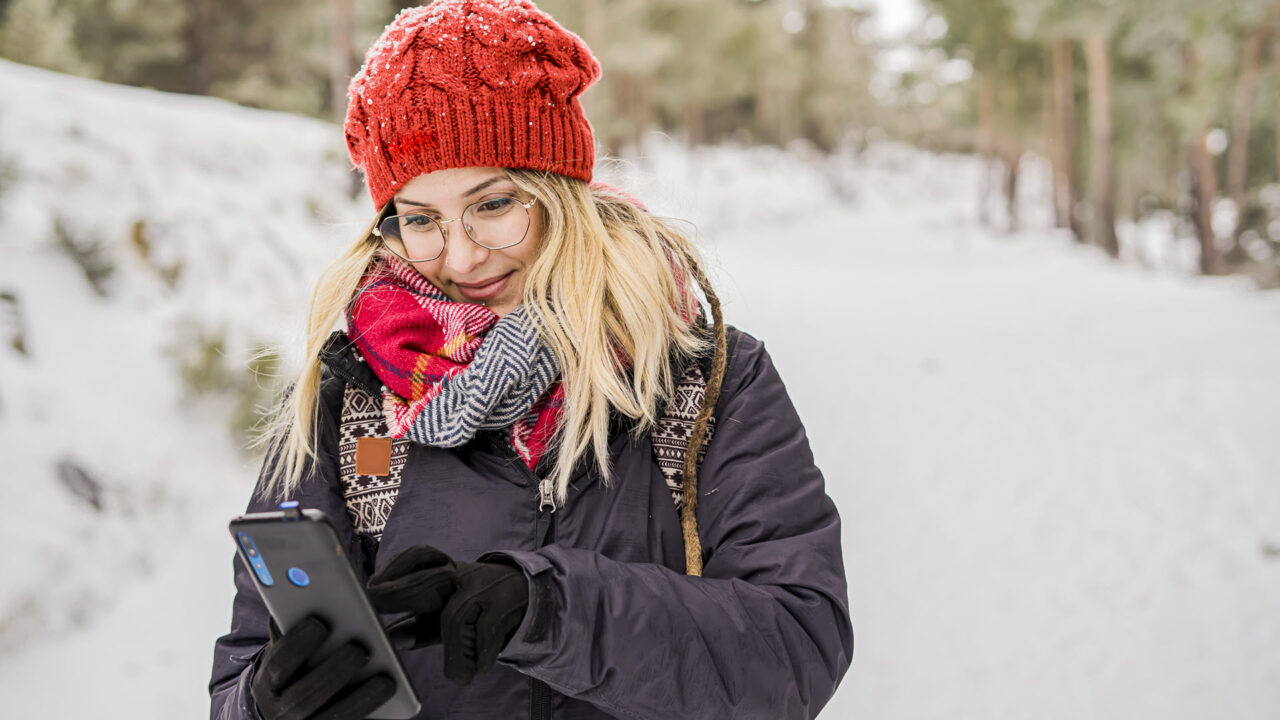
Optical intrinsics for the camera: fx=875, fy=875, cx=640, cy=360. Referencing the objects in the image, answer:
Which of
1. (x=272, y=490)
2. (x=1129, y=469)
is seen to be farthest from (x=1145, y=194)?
(x=272, y=490)

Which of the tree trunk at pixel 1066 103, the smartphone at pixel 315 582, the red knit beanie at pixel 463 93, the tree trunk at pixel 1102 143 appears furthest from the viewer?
the tree trunk at pixel 1066 103

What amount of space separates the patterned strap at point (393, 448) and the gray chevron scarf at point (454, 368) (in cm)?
5

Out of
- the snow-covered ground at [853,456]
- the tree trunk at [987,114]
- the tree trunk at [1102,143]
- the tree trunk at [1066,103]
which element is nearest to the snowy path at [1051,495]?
the snow-covered ground at [853,456]

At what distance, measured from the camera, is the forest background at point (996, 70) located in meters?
12.5

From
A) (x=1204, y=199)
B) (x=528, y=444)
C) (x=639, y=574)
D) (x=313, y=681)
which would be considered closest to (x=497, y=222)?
(x=528, y=444)

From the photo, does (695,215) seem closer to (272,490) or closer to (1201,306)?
(272,490)

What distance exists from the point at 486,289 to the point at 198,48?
16383mm

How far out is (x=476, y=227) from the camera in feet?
5.70

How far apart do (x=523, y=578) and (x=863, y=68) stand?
56.3m

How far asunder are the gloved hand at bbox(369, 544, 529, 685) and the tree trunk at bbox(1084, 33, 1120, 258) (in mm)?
17644

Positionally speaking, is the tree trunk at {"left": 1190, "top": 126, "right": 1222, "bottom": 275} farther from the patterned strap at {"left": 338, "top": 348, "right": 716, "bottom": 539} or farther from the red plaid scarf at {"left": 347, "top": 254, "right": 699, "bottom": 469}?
the red plaid scarf at {"left": 347, "top": 254, "right": 699, "bottom": 469}

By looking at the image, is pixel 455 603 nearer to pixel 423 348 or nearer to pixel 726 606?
pixel 726 606

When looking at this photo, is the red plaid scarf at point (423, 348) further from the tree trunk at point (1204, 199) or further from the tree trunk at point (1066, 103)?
the tree trunk at point (1066, 103)


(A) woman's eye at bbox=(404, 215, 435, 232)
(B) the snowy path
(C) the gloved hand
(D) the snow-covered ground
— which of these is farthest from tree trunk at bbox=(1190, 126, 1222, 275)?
(C) the gloved hand
